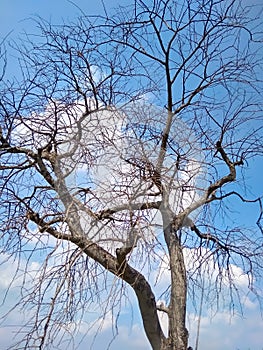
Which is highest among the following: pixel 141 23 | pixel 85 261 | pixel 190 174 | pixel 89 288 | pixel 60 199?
pixel 141 23

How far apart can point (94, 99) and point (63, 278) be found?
2.36 feet

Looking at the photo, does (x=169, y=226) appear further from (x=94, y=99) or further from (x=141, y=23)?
(x=141, y=23)

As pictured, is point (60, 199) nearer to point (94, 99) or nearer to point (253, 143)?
point (94, 99)

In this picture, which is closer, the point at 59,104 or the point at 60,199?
the point at 60,199

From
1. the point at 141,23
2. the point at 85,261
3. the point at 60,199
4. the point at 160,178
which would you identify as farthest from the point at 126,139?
the point at 141,23

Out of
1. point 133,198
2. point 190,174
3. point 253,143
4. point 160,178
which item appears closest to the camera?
point 133,198

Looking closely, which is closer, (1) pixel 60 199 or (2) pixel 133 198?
(2) pixel 133 198

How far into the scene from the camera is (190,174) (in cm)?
182

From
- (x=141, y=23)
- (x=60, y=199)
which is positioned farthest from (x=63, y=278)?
(x=141, y=23)

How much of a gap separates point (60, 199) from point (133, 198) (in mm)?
281

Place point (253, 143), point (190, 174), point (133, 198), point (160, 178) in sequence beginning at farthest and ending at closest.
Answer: point (253, 143), point (190, 174), point (160, 178), point (133, 198)

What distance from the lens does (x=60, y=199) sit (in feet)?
5.61

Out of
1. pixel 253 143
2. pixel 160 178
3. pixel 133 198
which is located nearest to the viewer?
pixel 133 198

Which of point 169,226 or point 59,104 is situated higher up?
point 59,104
